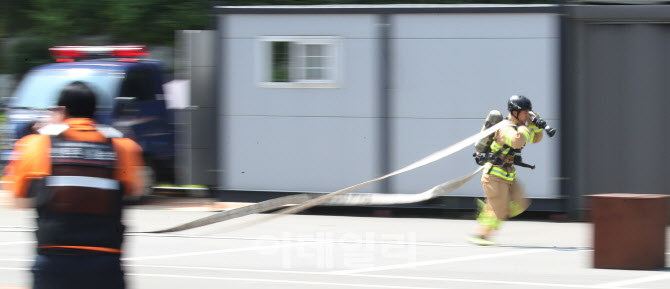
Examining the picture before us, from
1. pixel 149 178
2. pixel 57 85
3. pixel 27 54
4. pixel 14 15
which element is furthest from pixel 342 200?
pixel 14 15

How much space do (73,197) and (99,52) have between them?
33.5 feet

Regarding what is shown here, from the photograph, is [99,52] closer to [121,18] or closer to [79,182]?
[121,18]

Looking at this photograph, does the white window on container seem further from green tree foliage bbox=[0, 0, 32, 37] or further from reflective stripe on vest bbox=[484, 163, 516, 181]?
green tree foliage bbox=[0, 0, 32, 37]

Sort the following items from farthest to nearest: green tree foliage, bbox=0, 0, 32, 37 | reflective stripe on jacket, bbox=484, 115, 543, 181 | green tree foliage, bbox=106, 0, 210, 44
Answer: green tree foliage, bbox=0, 0, 32, 37 < green tree foliage, bbox=106, 0, 210, 44 < reflective stripe on jacket, bbox=484, 115, 543, 181

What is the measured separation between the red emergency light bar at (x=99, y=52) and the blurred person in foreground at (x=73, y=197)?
31.5ft

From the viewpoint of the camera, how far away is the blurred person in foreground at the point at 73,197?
4.30 meters

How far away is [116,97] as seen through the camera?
42.2ft

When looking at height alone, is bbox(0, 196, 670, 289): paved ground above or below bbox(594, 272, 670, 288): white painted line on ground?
below

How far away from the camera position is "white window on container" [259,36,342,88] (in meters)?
12.4

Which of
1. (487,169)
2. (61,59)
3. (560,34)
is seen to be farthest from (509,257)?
(61,59)

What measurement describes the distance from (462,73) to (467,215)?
5.99 feet

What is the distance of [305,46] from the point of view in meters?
12.5

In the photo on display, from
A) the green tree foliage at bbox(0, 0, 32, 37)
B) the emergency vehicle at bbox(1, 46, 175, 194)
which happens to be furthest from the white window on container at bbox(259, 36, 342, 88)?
the green tree foliage at bbox(0, 0, 32, 37)

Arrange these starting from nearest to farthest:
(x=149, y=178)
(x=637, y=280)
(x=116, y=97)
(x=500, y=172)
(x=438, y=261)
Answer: (x=637, y=280) < (x=438, y=261) < (x=500, y=172) < (x=116, y=97) < (x=149, y=178)
